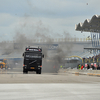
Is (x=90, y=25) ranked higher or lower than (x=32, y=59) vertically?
higher

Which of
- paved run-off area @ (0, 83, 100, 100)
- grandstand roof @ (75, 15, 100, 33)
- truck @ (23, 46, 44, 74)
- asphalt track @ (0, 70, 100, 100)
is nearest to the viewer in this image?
paved run-off area @ (0, 83, 100, 100)

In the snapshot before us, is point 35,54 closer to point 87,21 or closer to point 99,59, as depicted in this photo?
point 87,21

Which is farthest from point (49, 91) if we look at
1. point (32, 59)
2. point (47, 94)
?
point (32, 59)

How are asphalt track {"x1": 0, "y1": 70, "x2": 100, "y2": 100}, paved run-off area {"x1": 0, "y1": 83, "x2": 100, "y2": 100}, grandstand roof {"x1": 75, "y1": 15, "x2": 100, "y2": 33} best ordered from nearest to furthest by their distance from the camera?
paved run-off area {"x1": 0, "y1": 83, "x2": 100, "y2": 100} < asphalt track {"x1": 0, "y1": 70, "x2": 100, "y2": 100} < grandstand roof {"x1": 75, "y1": 15, "x2": 100, "y2": 33}

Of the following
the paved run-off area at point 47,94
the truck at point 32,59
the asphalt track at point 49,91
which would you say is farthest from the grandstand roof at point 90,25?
the paved run-off area at point 47,94

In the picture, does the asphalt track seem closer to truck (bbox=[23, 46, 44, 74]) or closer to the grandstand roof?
truck (bbox=[23, 46, 44, 74])

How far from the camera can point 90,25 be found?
46750 mm

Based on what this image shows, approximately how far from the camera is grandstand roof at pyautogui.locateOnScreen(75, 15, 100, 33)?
137 feet

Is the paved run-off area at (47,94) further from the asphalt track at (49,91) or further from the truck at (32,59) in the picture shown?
the truck at (32,59)

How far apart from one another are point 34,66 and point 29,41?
32.0 m

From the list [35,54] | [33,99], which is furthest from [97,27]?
[33,99]

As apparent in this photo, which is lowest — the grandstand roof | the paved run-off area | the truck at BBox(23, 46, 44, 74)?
the paved run-off area

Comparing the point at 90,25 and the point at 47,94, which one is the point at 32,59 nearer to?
the point at 90,25

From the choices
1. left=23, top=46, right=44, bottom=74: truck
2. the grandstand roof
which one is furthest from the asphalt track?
the grandstand roof
